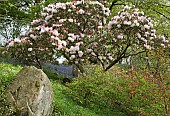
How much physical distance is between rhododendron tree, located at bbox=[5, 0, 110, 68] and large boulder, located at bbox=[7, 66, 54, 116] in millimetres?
3714

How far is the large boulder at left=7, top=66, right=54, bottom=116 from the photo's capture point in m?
6.13

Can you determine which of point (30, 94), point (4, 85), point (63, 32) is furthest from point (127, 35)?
point (30, 94)

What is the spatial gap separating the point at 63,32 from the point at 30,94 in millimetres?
5008

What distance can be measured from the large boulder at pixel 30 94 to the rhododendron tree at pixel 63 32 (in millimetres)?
3714

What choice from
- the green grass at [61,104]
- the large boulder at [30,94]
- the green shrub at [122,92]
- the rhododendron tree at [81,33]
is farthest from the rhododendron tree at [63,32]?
the large boulder at [30,94]

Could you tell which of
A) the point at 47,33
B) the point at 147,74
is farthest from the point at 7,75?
the point at 147,74

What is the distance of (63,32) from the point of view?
36.1 feet

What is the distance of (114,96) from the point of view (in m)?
9.44

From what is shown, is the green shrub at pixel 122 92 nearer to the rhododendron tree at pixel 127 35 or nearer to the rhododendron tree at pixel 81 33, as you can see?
the rhododendron tree at pixel 81 33

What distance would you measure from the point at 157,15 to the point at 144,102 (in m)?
7.92

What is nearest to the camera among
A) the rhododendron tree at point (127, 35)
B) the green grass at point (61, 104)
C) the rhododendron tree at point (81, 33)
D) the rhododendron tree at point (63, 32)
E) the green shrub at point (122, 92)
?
the green grass at point (61, 104)

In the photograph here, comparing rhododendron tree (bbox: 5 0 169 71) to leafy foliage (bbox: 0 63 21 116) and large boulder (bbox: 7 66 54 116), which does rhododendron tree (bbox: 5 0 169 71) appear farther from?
large boulder (bbox: 7 66 54 116)

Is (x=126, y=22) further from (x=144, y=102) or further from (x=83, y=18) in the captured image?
(x=144, y=102)

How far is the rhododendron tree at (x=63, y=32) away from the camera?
1060 centimetres
